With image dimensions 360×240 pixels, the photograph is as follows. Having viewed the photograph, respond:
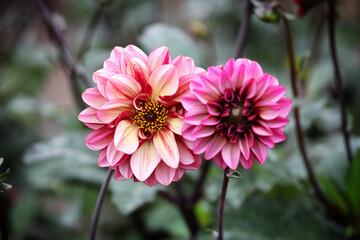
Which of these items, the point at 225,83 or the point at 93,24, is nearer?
the point at 225,83

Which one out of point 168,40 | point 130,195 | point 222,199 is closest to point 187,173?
point 130,195

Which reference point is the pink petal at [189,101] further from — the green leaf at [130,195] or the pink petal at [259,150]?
the green leaf at [130,195]

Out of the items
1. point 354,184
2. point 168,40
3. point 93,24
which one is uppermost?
point 93,24

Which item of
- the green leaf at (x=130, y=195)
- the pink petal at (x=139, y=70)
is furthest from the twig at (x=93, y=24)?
the pink petal at (x=139, y=70)

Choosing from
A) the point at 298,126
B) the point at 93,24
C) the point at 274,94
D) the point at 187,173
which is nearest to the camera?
the point at 274,94

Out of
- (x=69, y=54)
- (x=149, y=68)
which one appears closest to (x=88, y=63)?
(x=69, y=54)

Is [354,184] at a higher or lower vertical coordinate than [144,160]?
lower

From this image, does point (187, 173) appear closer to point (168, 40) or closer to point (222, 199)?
point (168, 40)

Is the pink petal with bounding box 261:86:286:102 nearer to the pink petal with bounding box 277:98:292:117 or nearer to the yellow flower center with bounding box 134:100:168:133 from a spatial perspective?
the pink petal with bounding box 277:98:292:117

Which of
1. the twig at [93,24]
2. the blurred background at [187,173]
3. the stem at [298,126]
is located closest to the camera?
the stem at [298,126]

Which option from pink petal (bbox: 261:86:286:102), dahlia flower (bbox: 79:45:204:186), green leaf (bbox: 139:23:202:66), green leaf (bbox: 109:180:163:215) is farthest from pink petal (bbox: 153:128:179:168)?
green leaf (bbox: 139:23:202:66)
